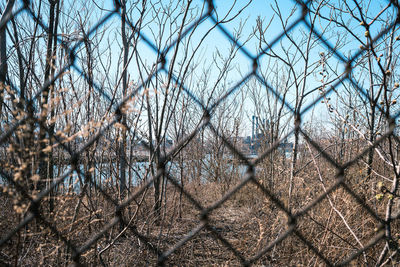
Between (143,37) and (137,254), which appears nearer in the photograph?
(143,37)

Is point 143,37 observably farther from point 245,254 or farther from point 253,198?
point 253,198

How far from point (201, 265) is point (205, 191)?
287 centimetres

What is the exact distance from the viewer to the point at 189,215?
356 cm

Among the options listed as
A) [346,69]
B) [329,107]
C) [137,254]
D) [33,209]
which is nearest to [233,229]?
[137,254]

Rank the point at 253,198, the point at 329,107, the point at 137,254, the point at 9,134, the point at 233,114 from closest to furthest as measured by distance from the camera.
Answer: the point at 9,134 < the point at 329,107 < the point at 137,254 < the point at 253,198 < the point at 233,114

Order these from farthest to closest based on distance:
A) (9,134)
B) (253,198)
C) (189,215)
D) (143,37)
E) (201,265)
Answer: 1. (253,198)
2. (189,215)
3. (201,265)
4. (143,37)
5. (9,134)

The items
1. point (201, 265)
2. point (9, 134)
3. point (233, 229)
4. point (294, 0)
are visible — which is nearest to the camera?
point (9, 134)

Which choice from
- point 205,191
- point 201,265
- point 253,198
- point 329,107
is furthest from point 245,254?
point 205,191

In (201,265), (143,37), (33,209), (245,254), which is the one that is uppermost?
(143,37)

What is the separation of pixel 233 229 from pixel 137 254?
1.25m

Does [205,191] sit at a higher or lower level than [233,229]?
higher

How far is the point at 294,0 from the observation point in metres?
0.85

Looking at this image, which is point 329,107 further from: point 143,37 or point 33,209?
point 33,209

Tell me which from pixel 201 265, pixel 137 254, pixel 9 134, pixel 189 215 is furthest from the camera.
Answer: pixel 189 215
